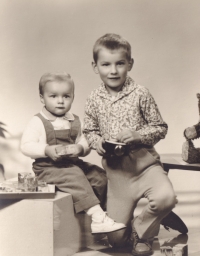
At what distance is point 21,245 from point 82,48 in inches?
24.1

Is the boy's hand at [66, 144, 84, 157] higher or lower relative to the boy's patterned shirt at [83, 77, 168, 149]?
lower

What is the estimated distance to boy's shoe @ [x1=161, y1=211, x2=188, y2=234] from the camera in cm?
120

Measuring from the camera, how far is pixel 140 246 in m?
1.06

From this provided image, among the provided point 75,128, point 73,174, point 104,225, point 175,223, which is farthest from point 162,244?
point 75,128

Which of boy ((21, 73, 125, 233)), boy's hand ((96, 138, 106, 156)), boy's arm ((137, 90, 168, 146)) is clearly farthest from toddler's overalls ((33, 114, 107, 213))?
boy's arm ((137, 90, 168, 146))

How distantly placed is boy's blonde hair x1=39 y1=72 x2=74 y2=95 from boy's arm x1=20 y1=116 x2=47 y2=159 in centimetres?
10

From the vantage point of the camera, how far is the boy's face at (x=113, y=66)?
1.07 metres

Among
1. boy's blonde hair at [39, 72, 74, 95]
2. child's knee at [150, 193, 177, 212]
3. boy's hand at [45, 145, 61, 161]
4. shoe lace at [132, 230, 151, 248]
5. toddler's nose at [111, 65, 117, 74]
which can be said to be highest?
toddler's nose at [111, 65, 117, 74]

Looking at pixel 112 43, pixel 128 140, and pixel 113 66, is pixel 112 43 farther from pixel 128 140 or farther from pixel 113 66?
pixel 128 140

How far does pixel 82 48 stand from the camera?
1.21m

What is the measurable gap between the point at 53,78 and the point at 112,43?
0.69 ft

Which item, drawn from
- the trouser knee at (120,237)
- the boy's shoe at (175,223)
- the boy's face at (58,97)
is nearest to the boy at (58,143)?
the boy's face at (58,97)

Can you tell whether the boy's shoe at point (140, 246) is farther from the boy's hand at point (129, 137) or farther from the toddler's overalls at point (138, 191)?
the boy's hand at point (129, 137)

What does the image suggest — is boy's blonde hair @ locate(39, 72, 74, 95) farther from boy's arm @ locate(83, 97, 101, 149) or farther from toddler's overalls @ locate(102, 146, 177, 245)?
toddler's overalls @ locate(102, 146, 177, 245)
